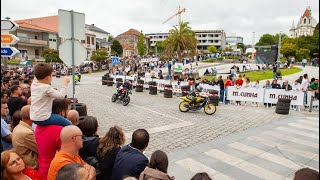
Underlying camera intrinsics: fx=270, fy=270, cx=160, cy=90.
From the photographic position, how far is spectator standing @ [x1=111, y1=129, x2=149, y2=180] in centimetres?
347

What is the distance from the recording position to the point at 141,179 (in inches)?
123

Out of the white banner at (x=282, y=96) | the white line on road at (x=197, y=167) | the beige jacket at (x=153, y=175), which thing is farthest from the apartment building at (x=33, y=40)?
the beige jacket at (x=153, y=175)

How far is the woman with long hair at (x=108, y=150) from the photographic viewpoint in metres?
3.62

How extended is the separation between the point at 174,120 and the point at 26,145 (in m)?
8.49

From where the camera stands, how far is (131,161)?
3.52 metres

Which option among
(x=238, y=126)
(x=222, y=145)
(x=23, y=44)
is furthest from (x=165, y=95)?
(x=23, y=44)

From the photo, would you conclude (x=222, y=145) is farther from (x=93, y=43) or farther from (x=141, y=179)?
(x=93, y=43)

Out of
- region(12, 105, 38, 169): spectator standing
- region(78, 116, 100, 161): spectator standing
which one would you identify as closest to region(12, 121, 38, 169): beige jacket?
region(12, 105, 38, 169): spectator standing

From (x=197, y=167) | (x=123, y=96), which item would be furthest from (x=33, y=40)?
(x=197, y=167)

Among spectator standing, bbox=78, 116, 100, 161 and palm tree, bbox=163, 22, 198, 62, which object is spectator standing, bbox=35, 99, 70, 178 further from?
palm tree, bbox=163, 22, 198, 62

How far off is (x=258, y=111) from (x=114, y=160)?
1217cm

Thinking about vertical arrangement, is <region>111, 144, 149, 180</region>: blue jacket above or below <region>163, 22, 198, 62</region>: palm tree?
below

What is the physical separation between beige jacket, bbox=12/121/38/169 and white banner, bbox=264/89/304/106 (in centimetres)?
1414

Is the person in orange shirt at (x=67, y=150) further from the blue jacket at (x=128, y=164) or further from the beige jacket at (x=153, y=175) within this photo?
the beige jacket at (x=153, y=175)
